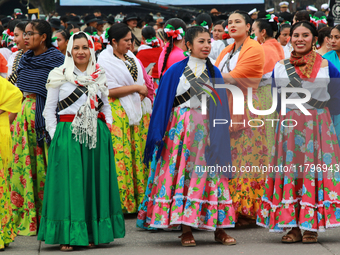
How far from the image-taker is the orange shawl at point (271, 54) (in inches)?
239

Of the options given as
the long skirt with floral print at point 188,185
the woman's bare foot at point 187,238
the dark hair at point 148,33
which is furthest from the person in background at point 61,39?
the woman's bare foot at point 187,238

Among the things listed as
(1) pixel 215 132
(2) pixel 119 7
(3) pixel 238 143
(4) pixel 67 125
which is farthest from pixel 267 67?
(2) pixel 119 7

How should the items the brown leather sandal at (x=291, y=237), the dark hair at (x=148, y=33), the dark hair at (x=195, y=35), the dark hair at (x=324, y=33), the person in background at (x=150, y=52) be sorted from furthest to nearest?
the dark hair at (x=148, y=33) → the person in background at (x=150, y=52) → the dark hair at (x=324, y=33) → the dark hair at (x=195, y=35) → the brown leather sandal at (x=291, y=237)

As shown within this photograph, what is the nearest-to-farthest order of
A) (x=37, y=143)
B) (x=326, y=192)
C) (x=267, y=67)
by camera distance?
(x=326, y=192)
(x=37, y=143)
(x=267, y=67)

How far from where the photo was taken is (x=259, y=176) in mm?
5801

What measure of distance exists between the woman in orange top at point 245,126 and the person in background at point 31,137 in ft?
5.84

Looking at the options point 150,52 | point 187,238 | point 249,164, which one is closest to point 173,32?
point 249,164

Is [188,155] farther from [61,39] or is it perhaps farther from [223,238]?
[61,39]

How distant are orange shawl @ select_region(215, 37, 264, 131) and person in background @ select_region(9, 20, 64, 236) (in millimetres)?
1801

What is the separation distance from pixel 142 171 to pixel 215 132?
67.0 inches

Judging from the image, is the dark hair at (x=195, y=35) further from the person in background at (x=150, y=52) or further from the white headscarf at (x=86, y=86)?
the person in background at (x=150, y=52)

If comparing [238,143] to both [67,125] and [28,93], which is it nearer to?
[67,125]

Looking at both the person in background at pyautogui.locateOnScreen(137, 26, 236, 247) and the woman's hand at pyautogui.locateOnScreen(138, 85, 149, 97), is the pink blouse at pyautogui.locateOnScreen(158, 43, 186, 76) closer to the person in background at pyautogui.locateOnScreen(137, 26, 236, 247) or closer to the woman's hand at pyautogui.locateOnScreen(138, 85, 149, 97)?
the woman's hand at pyautogui.locateOnScreen(138, 85, 149, 97)

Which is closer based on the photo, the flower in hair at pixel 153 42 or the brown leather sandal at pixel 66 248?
the brown leather sandal at pixel 66 248
